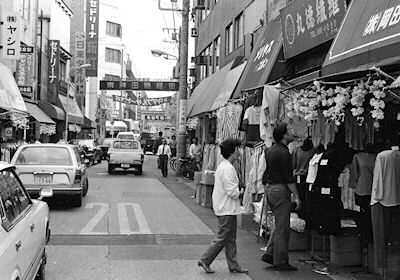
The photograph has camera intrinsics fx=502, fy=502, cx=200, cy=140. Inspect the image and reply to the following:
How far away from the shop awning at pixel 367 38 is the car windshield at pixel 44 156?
7.53 meters

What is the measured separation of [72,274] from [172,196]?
966cm

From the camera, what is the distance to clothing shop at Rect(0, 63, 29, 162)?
61.7ft

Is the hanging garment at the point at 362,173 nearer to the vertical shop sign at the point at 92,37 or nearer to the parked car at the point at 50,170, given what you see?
the parked car at the point at 50,170

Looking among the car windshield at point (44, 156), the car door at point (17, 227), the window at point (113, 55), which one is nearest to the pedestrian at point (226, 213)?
the car door at point (17, 227)

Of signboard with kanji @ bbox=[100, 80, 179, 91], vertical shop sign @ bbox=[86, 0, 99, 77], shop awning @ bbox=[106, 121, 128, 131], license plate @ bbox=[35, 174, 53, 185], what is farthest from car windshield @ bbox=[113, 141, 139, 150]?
shop awning @ bbox=[106, 121, 128, 131]

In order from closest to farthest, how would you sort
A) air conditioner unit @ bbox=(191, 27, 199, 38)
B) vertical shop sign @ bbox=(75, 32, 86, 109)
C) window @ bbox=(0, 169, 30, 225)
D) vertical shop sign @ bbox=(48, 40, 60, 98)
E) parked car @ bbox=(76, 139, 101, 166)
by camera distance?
window @ bbox=(0, 169, 30, 225) → parked car @ bbox=(76, 139, 101, 166) → air conditioner unit @ bbox=(191, 27, 199, 38) → vertical shop sign @ bbox=(48, 40, 60, 98) → vertical shop sign @ bbox=(75, 32, 86, 109)

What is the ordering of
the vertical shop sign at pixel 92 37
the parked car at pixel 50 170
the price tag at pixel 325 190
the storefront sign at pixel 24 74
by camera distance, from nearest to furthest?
the price tag at pixel 325 190 → the parked car at pixel 50 170 → the storefront sign at pixel 24 74 → the vertical shop sign at pixel 92 37

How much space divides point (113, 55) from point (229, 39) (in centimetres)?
5061

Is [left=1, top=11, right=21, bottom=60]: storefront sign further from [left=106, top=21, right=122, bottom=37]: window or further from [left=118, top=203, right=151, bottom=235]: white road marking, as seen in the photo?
[left=106, top=21, right=122, bottom=37]: window

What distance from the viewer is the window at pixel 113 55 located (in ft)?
231

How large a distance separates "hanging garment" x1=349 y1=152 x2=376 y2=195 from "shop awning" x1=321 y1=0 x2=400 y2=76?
1239mm

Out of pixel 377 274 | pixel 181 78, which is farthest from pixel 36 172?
pixel 181 78

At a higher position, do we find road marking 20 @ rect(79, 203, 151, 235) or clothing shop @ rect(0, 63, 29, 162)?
clothing shop @ rect(0, 63, 29, 162)

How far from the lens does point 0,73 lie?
20891 millimetres
